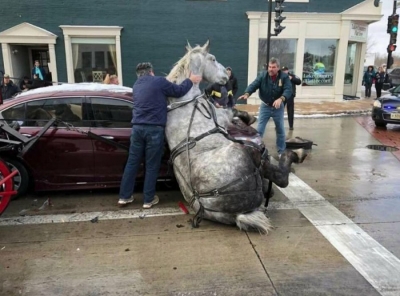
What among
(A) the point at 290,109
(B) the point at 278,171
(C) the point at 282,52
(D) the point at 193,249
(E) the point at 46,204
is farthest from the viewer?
(C) the point at 282,52

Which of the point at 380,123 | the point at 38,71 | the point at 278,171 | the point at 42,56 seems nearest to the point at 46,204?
the point at 278,171

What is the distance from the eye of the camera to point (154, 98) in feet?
14.5

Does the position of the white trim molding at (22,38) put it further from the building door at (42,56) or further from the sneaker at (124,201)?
the sneaker at (124,201)

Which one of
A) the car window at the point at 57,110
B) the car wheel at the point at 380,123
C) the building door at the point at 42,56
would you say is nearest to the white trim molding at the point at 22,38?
the building door at the point at 42,56

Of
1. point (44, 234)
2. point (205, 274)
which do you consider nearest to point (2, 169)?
point (44, 234)

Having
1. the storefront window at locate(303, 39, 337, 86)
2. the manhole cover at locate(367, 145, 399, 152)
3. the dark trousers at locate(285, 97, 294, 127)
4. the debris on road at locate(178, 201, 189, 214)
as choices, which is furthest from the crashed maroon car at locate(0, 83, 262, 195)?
the storefront window at locate(303, 39, 337, 86)

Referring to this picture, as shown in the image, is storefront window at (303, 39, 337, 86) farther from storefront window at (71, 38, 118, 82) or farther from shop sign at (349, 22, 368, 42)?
storefront window at (71, 38, 118, 82)

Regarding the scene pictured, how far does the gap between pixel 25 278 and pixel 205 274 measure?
158 centimetres

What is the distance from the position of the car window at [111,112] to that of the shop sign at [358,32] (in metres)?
15.3

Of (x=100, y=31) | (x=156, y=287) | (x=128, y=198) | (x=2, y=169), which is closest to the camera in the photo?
(x=156, y=287)

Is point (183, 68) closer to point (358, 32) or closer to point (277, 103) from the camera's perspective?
point (277, 103)

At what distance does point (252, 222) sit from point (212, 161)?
31.0 inches

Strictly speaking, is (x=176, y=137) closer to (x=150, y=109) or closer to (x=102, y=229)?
(x=150, y=109)

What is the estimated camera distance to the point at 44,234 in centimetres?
414
